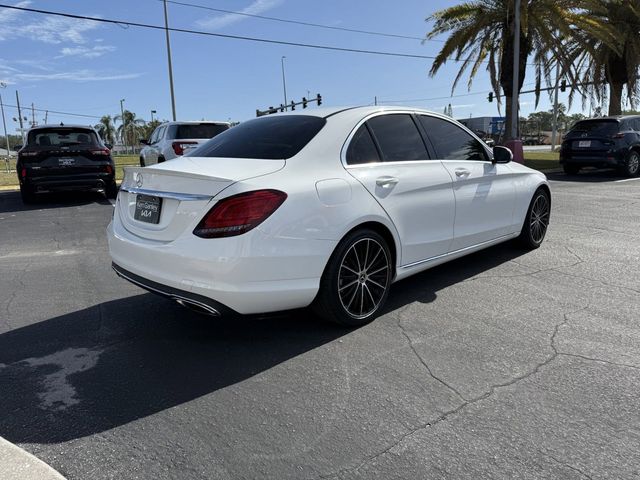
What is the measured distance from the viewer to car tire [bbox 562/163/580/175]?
50.3 feet

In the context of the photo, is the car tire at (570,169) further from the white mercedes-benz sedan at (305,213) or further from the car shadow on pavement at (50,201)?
the car shadow on pavement at (50,201)

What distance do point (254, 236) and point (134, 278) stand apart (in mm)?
1046

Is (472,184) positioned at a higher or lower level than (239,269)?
higher

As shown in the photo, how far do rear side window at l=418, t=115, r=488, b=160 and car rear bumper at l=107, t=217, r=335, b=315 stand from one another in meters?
1.78

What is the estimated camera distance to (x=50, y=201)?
453 inches

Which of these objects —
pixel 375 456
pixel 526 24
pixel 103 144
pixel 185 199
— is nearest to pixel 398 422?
pixel 375 456

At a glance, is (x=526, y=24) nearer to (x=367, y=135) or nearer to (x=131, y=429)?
(x=367, y=135)

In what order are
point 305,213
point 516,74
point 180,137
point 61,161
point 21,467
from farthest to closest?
point 516,74 → point 180,137 → point 61,161 → point 305,213 → point 21,467

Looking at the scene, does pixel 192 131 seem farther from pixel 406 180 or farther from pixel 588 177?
pixel 588 177

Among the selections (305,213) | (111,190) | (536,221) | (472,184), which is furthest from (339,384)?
(111,190)

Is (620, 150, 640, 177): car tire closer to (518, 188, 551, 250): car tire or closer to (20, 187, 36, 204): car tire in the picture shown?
(518, 188, 551, 250): car tire

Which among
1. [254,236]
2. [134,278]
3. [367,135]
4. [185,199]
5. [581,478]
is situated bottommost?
[581,478]

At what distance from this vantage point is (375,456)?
233 cm

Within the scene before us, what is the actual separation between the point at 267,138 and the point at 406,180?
3.75ft
